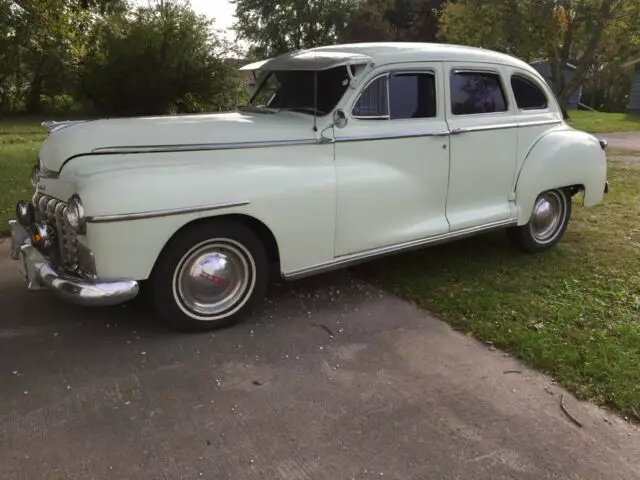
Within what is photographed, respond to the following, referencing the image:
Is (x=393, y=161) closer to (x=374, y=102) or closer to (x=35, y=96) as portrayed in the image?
(x=374, y=102)

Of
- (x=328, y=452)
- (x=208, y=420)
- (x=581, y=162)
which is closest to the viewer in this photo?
(x=328, y=452)

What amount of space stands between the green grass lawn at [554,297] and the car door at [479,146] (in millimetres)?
521

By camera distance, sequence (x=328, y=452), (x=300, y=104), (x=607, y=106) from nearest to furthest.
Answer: (x=328, y=452) < (x=300, y=104) < (x=607, y=106)

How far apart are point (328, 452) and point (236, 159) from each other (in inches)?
77.4

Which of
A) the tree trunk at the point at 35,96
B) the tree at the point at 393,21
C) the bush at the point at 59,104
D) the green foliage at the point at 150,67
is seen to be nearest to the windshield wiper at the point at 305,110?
the green foliage at the point at 150,67

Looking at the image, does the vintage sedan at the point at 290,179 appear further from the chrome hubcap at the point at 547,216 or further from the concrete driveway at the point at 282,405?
the concrete driveway at the point at 282,405

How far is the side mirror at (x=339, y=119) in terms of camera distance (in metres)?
4.39

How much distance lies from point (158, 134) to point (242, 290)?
1.18m

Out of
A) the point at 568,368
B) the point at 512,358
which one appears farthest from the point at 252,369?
the point at 568,368

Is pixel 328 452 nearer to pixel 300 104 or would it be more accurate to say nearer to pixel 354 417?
pixel 354 417

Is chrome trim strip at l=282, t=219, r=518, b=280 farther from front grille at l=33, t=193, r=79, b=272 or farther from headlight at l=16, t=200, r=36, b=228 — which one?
headlight at l=16, t=200, r=36, b=228

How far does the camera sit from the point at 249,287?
4.25 meters

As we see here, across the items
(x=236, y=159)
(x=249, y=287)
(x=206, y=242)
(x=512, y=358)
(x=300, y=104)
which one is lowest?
(x=512, y=358)

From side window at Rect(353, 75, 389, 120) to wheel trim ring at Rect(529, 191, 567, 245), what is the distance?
2.09 m
